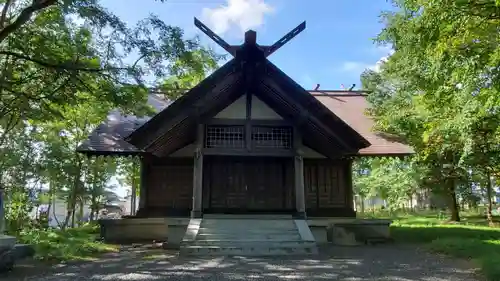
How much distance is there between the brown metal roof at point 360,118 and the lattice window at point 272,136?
2.46 metres

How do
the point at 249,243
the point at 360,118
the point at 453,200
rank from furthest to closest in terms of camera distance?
1. the point at 453,200
2. the point at 360,118
3. the point at 249,243

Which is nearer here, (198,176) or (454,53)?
(454,53)

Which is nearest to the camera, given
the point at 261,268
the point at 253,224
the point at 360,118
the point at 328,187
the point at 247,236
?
the point at 261,268

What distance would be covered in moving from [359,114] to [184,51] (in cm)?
865

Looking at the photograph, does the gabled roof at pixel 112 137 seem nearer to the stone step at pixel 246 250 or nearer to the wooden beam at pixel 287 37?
the wooden beam at pixel 287 37

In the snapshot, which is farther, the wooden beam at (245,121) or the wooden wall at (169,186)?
the wooden wall at (169,186)

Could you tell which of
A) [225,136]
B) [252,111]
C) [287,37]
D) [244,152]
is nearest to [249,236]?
[244,152]

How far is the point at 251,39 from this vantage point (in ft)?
30.0

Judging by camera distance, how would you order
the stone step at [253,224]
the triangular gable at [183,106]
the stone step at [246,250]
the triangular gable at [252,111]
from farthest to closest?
the triangular gable at [252,111] → the triangular gable at [183,106] → the stone step at [253,224] → the stone step at [246,250]

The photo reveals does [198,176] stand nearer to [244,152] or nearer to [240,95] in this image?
[244,152]

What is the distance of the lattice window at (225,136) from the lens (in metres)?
10.9

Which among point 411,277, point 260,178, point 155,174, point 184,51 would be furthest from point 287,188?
point 411,277

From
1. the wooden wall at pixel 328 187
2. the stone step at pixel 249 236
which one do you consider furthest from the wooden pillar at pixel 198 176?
the wooden wall at pixel 328 187

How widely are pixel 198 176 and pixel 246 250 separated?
2757 millimetres
